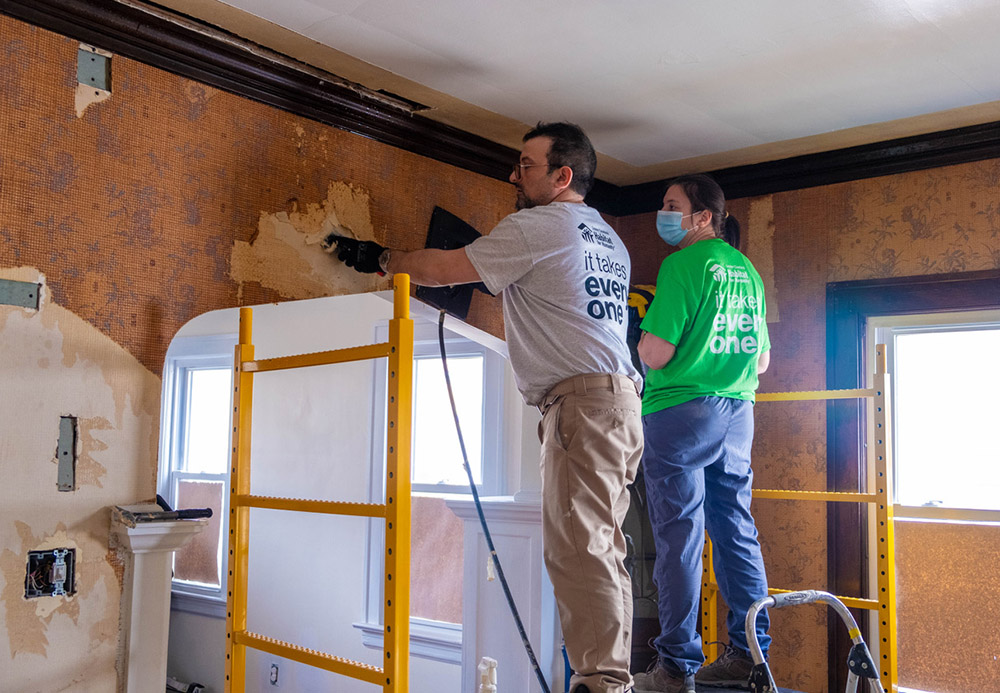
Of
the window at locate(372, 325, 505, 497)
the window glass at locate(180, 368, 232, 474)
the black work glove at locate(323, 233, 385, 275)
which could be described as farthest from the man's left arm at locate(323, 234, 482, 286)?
the window glass at locate(180, 368, 232, 474)

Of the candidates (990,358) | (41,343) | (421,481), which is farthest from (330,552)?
(990,358)

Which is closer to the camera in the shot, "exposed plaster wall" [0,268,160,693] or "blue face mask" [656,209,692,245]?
"exposed plaster wall" [0,268,160,693]

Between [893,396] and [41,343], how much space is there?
3.03 metres

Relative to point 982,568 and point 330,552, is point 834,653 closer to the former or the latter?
point 982,568

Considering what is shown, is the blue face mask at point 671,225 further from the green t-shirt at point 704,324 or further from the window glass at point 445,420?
the window glass at point 445,420

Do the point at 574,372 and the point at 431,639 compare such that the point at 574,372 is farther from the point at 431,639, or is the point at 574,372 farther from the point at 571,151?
the point at 431,639

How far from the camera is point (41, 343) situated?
6.98ft

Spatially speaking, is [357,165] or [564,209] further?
[357,165]

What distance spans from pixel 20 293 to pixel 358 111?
121 centimetres

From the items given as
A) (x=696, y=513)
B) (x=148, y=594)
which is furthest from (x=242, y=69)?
(x=696, y=513)

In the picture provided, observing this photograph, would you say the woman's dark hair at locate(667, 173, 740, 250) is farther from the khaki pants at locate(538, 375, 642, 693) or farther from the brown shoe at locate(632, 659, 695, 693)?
the brown shoe at locate(632, 659, 695, 693)

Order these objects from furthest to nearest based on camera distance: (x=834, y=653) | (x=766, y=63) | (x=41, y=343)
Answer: (x=834, y=653), (x=766, y=63), (x=41, y=343)

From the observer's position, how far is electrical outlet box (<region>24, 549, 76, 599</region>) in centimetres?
208

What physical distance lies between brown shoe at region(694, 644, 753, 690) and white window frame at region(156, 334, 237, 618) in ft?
10.8
